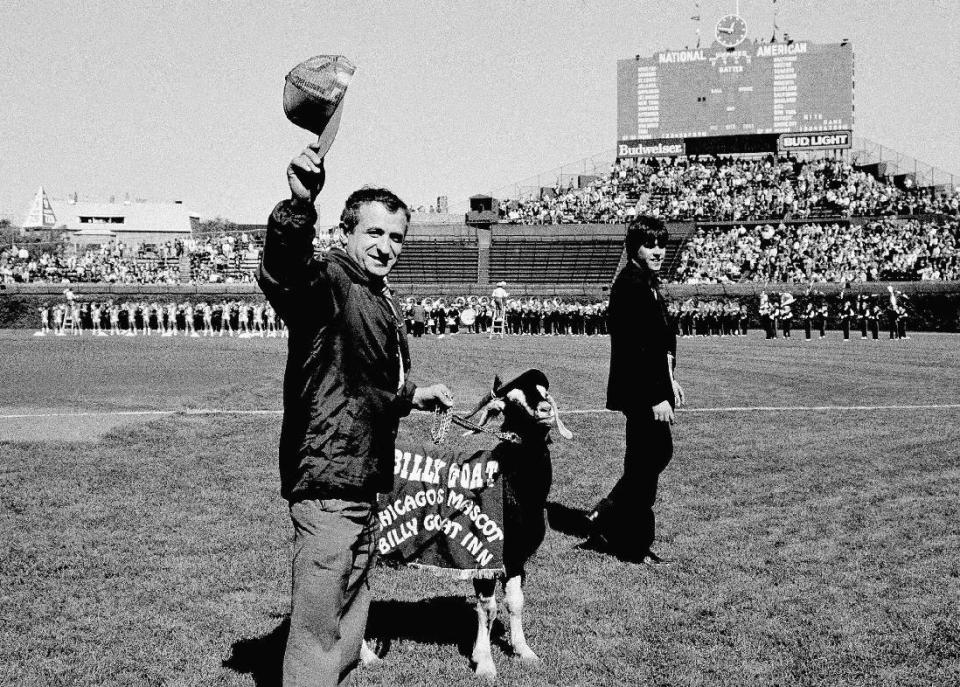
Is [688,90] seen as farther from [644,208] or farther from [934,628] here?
[934,628]

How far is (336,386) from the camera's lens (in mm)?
3459

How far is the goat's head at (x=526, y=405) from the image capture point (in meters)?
5.05

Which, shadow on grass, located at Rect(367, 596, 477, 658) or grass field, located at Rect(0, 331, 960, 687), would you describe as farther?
shadow on grass, located at Rect(367, 596, 477, 658)

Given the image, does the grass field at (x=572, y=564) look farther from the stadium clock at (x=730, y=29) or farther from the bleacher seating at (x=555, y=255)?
the stadium clock at (x=730, y=29)

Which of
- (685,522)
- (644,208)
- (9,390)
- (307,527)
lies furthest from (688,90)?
(307,527)

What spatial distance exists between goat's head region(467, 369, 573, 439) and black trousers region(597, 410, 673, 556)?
2.04m

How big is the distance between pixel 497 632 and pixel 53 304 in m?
53.3

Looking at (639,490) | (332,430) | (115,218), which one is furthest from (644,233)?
(115,218)

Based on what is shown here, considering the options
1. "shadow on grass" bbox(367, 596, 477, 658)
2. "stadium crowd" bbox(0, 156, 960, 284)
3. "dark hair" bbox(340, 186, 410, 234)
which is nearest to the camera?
"dark hair" bbox(340, 186, 410, 234)

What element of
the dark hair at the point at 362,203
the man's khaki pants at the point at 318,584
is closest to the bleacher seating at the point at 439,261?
the dark hair at the point at 362,203

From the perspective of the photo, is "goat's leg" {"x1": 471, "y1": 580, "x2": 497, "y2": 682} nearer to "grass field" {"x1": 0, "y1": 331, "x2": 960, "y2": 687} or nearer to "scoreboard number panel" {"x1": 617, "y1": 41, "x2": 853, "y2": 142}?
"grass field" {"x1": 0, "y1": 331, "x2": 960, "y2": 687}

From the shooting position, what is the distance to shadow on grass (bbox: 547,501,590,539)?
7727 mm

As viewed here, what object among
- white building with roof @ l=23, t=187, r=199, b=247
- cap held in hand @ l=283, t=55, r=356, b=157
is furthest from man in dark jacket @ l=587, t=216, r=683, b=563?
white building with roof @ l=23, t=187, r=199, b=247

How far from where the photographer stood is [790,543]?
23.8ft
